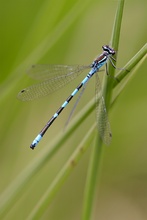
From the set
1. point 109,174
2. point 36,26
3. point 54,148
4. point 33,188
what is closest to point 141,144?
point 109,174

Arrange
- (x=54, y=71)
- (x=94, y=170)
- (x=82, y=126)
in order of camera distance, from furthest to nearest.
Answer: (x=82, y=126) → (x=54, y=71) → (x=94, y=170)

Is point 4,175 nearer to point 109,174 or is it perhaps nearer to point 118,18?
point 109,174

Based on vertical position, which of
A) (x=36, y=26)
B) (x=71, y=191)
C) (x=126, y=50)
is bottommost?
(x=71, y=191)

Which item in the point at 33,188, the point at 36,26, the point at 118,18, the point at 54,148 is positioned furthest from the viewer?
the point at 33,188

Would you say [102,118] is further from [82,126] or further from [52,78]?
[82,126]

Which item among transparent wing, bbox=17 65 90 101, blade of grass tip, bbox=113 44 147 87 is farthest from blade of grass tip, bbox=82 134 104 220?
transparent wing, bbox=17 65 90 101

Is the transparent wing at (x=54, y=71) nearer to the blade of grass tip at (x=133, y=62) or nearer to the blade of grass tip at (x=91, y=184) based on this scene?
the blade of grass tip at (x=133, y=62)

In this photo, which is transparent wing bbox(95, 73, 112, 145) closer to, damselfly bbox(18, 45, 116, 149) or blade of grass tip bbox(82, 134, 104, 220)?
blade of grass tip bbox(82, 134, 104, 220)

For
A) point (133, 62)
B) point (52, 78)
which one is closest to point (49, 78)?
point (52, 78)
